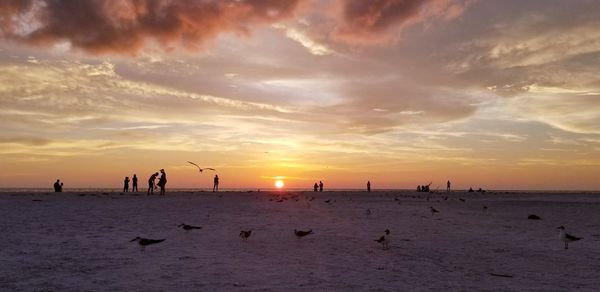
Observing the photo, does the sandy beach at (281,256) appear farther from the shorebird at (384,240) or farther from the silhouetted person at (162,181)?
the silhouetted person at (162,181)

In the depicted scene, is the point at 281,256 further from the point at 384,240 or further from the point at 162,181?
the point at 162,181

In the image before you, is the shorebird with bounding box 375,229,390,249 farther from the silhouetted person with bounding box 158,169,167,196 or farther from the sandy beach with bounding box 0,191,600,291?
the silhouetted person with bounding box 158,169,167,196

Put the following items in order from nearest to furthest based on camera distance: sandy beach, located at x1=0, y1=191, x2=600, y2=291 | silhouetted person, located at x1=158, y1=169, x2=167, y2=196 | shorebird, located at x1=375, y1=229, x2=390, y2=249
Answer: sandy beach, located at x1=0, y1=191, x2=600, y2=291 → shorebird, located at x1=375, y1=229, x2=390, y2=249 → silhouetted person, located at x1=158, y1=169, x2=167, y2=196

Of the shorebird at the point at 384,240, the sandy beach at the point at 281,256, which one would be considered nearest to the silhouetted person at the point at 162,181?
the sandy beach at the point at 281,256

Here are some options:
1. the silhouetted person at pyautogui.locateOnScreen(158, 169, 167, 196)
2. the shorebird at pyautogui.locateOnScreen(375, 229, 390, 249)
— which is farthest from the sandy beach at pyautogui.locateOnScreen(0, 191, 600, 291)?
the silhouetted person at pyautogui.locateOnScreen(158, 169, 167, 196)

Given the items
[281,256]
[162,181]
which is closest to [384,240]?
[281,256]

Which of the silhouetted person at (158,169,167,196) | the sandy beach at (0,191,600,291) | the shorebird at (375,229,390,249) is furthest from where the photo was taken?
the silhouetted person at (158,169,167,196)

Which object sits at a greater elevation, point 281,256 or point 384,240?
point 384,240

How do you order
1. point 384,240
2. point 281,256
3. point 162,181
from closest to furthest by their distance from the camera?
point 281,256
point 384,240
point 162,181

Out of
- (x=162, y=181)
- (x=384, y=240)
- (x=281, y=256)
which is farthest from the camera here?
(x=162, y=181)

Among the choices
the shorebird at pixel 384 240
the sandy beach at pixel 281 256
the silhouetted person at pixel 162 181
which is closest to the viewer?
the sandy beach at pixel 281 256

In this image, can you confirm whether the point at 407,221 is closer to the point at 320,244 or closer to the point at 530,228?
the point at 530,228

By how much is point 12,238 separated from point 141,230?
5183 mm

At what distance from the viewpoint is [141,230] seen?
21.9 metres
